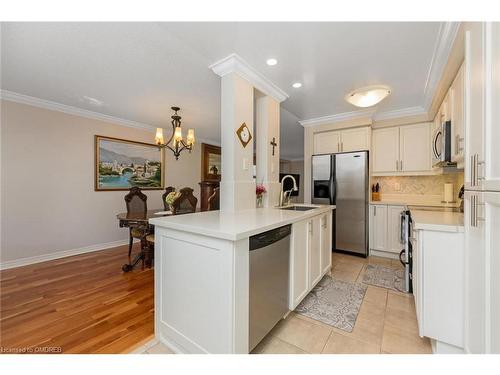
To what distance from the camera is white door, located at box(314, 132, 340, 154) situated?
371cm

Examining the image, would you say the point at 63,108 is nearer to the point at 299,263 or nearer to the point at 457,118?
the point at 299,263

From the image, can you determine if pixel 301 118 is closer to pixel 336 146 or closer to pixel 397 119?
pixel 336 146

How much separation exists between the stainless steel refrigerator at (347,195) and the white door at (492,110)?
251cm

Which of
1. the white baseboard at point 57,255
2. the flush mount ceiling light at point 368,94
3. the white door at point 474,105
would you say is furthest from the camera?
the white baseboard at point 57,255

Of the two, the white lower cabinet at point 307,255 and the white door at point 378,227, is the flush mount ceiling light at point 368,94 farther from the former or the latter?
the white door at point 378,227

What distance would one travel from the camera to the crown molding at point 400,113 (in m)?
3.25

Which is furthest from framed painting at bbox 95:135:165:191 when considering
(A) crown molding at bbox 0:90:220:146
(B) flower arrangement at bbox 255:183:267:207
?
(B) flower arrangement at bbox 255:183:267:207

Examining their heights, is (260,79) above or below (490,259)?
above

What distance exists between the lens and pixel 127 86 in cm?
261

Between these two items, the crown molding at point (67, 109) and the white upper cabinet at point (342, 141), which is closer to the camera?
the crown molding at point (67, 109)

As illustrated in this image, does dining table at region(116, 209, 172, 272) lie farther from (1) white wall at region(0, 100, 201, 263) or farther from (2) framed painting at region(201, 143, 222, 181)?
(2) framed painting at region(201, 143, 222, 181)

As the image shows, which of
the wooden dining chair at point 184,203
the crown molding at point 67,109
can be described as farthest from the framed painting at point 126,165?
the wooden dining chair at point 184,203
